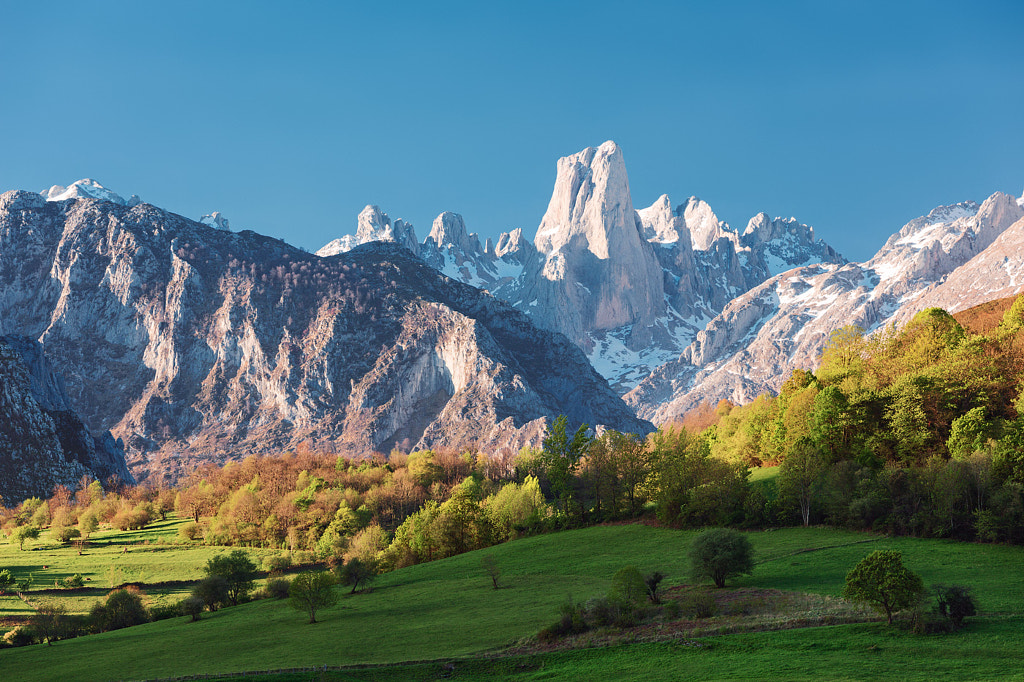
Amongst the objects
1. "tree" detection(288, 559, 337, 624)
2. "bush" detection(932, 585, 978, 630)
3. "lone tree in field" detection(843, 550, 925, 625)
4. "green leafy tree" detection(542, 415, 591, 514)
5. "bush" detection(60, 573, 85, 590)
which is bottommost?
"bush" detection(60, 573, 85, 590)

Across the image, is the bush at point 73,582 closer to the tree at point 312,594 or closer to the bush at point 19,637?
the bush at point 19,637

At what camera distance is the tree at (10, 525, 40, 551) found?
118 metres

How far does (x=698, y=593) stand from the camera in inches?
1959

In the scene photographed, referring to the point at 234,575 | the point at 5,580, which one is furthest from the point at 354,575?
the point at 5,580

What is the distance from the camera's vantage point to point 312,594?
60.8 m

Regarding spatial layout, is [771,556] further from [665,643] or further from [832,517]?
[665,643]

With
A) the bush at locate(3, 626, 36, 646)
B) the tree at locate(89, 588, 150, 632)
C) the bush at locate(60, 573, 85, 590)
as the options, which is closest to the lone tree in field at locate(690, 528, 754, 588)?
the tree at locate(89, 588, 150, 632)

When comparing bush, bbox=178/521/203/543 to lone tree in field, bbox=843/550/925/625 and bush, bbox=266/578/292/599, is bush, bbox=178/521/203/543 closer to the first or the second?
bush, bbox=266/578/292/599

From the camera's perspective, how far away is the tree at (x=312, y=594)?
6081 cm

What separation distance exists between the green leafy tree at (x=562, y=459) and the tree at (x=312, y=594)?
145 ft

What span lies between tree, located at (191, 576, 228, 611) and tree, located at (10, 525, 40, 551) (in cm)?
6275

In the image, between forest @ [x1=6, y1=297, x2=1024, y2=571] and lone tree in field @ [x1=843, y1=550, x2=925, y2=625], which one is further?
forest @ [x1=6, y1=297, x2=1024, y2=571]

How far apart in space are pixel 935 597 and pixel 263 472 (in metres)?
140


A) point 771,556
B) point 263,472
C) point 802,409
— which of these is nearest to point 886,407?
point 802,409
